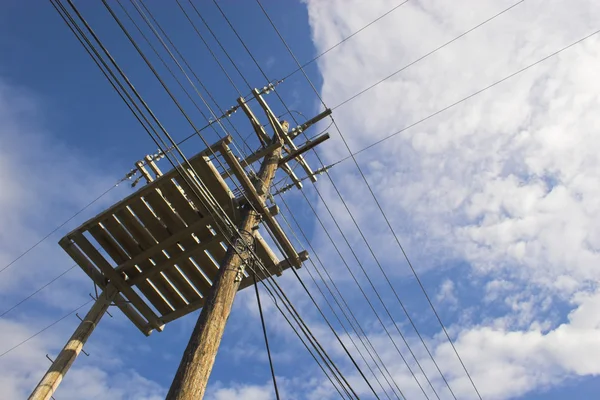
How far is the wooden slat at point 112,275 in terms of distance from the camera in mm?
8500

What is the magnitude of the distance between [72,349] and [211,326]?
3.20 meters

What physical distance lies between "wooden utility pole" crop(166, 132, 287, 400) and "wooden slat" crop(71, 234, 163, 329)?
299 cm

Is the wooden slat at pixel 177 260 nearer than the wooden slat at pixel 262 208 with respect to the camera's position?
No

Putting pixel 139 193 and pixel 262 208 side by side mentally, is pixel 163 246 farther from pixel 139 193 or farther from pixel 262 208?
pixel 262 208

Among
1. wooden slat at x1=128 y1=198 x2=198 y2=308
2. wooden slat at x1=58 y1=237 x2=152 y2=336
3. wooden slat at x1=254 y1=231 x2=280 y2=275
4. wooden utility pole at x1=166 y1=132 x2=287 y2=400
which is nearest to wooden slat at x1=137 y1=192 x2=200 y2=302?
wooden slat at x1=128 y1=198 x2=198 y2=308

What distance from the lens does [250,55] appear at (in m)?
8.39

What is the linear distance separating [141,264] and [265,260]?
2.41 meters

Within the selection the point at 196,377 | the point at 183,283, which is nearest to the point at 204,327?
the point at 196,377

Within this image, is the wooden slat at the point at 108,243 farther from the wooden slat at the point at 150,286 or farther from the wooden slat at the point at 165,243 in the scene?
the wooden slat at the point at 165,243

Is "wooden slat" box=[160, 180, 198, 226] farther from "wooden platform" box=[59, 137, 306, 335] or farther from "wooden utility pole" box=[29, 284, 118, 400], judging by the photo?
"wooden utility pole" box=[29, 284, 118, 400]

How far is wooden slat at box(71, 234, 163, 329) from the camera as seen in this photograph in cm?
850

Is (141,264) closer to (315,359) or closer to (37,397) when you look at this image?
(37,397)

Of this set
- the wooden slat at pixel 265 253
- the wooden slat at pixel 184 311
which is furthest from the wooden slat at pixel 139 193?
the wooden slat at pixel 184 311

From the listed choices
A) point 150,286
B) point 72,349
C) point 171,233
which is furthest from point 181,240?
point 72,349
